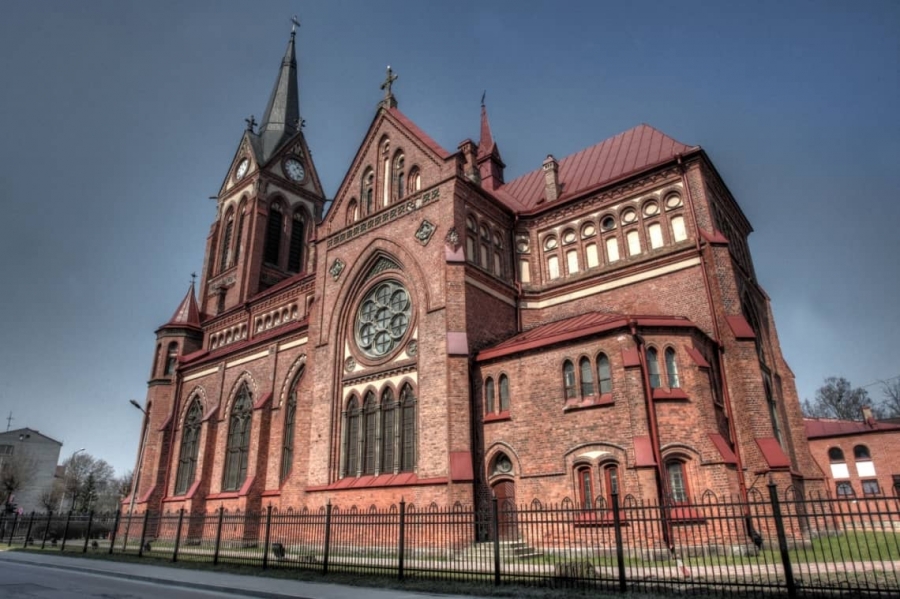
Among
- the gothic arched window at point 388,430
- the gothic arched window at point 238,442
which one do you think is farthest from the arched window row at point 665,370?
the gothic arched window at point 238,442

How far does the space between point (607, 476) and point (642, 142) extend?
52.8ft

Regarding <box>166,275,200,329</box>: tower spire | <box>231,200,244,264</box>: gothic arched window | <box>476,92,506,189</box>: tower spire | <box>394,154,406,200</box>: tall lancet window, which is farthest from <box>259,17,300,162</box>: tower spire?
<box>394,154,406,200</box>: tall lancet window

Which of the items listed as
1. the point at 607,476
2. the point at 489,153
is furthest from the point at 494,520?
the point at 489,153

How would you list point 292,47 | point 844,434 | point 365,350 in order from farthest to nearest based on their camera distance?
point 292,47 < point 844,434 < point 365,350

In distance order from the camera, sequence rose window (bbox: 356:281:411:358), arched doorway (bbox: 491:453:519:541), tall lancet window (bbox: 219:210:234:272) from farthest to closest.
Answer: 1. tall lancet window (bbox: 219:210:234:272)
2. rose window (bbox: 356:281:411:358)
3. arched doorway (bbox: 491:453:519:541)

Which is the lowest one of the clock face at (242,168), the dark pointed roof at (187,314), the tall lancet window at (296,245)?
the dark pointed roof at (187,314)

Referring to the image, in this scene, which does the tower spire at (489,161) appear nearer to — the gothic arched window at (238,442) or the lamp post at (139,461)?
the gothic arched window at (238,442)

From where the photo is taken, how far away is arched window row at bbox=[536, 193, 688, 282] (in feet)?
70.5

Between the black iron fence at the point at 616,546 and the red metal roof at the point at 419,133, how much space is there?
43.9 feet

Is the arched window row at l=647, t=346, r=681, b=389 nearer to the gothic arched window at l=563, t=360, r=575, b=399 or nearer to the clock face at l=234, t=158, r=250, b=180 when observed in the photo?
the gothic arched window at l=563, t=360, r=575, b=399

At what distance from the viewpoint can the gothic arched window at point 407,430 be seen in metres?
19.6

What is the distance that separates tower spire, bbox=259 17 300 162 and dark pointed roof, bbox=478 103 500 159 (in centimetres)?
1735

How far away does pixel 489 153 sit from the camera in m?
33.8

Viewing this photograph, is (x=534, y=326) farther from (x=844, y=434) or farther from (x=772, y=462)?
(x=844, y=434)
